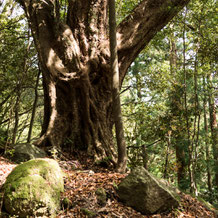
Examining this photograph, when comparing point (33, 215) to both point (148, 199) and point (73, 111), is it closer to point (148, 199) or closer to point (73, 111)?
point (148, 199)

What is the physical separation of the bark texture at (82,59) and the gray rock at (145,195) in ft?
6.35

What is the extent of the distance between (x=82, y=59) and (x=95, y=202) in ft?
11.8

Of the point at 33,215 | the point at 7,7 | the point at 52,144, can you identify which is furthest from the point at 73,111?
the point at 7,7

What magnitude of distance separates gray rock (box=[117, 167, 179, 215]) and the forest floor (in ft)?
0.27

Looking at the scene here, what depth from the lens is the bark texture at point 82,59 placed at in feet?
17.0

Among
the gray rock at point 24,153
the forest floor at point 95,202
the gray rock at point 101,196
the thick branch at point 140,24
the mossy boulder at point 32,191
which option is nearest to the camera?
the mossy boulder at point 32,191

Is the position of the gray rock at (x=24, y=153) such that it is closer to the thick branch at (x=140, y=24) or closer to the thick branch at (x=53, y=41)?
the thick branch at (x=53, y=41)

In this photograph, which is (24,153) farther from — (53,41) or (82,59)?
(53,41)

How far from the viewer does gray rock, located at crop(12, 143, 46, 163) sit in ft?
13.5

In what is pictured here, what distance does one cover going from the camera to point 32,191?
2576mm

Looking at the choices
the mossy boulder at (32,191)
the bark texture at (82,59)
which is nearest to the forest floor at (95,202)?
the mossy boulder at (32,191)

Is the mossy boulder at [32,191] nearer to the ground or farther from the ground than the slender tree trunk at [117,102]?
nearer to the ground

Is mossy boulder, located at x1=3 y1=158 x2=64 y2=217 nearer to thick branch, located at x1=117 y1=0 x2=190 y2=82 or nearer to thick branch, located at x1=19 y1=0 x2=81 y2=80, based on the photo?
thick branch, located at x1=19 y1=0 x2=81 y2=80

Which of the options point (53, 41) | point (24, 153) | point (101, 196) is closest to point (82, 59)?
point (53, 41)
